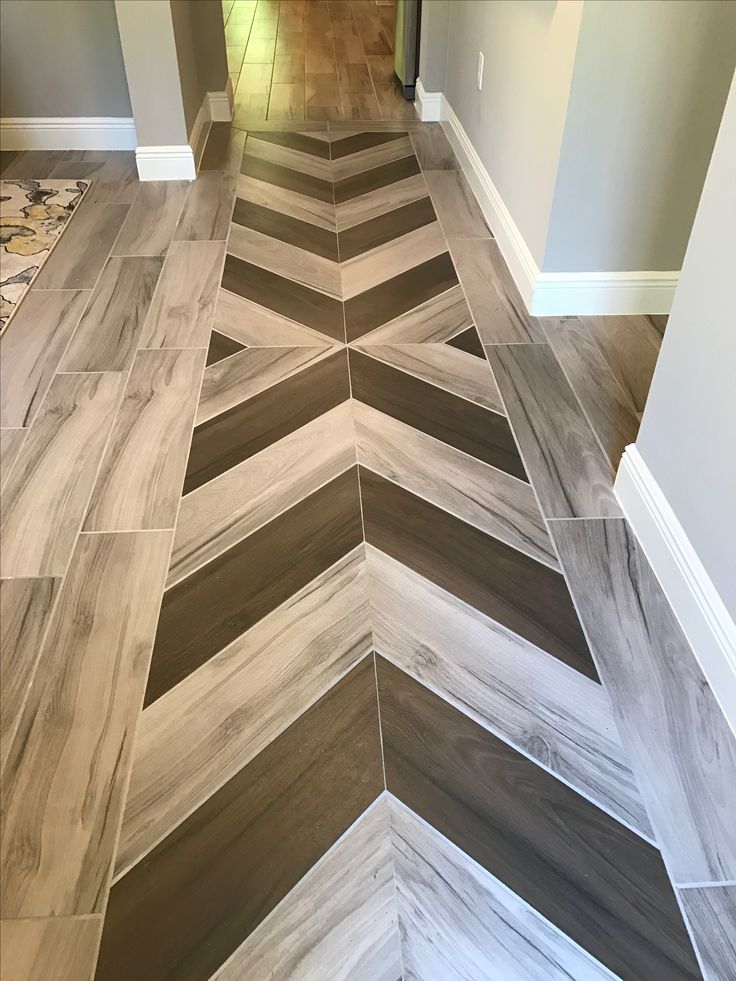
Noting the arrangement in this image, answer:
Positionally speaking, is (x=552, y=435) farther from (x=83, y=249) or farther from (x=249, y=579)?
(x=83, y=249)

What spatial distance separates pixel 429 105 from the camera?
13.0ft

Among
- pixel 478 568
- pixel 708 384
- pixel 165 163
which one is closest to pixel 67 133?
pixel 165 163

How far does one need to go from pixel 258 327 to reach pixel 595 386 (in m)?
1.01

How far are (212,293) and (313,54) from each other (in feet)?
11.0

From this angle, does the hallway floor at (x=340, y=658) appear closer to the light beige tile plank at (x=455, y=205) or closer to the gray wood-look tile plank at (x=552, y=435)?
the gray wood-look tile plank at (x=552, y=435)

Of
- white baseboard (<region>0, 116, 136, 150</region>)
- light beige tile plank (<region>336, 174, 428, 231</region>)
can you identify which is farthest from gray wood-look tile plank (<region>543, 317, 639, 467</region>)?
white baseboard (<region>0, 116, 136, 150</region>)

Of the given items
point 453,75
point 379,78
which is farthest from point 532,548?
point 379,78

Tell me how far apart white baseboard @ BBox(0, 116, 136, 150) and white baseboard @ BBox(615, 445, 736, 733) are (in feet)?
9.71

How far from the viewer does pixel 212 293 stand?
2.59 m

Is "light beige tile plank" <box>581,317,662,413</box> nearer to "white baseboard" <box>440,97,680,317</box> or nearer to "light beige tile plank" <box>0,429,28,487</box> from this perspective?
"white baseboard" <box>440,97,680,317</box>

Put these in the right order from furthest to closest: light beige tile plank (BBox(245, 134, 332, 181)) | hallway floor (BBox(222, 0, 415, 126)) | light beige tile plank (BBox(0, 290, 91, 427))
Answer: hallway floor (BBox(222, 0, 415, 126)), light beige tile plank (BBox(245, 134, 332, 181)), light beige tile plank (BBox(0, 290, 91, 427))

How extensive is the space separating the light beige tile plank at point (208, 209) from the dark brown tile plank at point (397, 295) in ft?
2.28

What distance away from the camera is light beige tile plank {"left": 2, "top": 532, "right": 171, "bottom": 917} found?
1159 mm

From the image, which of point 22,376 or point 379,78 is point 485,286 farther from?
point 379,78
